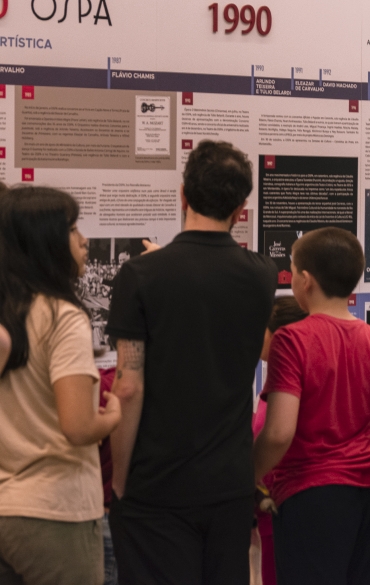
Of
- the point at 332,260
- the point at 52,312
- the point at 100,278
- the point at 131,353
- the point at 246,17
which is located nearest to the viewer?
the point at 52,312

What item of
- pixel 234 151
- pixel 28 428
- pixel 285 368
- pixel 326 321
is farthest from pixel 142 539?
pixel 234 151

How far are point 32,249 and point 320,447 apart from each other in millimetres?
940

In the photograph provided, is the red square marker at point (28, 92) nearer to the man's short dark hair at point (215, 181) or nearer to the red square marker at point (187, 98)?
the red square marker at point (187, 98)

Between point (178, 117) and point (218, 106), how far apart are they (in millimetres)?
193

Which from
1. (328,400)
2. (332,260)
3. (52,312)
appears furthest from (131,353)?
(332,260)

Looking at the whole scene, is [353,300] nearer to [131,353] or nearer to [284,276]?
[284,276]

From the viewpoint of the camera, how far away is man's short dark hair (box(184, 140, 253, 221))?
68.6 inches

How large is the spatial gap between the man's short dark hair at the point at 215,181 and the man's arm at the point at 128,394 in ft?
1.23

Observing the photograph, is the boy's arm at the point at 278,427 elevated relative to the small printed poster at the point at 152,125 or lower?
lower

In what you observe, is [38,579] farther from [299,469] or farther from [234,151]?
[234,151]

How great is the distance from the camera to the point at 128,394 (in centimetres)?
170

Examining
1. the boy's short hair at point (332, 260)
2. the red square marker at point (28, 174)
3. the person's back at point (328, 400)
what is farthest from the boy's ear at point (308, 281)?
the red square marker at point (28, 174)

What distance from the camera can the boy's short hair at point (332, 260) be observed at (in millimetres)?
2039

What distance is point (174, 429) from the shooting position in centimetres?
170
